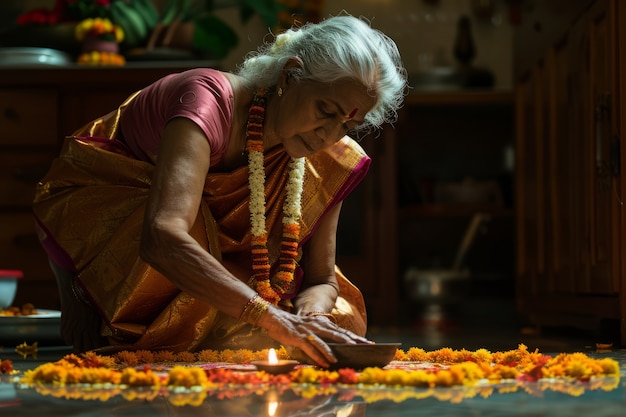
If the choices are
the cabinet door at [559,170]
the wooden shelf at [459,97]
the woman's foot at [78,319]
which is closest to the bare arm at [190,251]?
the woman's foot at [78,319]

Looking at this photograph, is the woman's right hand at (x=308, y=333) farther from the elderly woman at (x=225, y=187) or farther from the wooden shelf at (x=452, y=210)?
the wooden shelf at (x=452, y=210)

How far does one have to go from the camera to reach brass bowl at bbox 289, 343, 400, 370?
5.52ft

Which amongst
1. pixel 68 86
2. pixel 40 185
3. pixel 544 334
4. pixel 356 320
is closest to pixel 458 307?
pixel 544 334

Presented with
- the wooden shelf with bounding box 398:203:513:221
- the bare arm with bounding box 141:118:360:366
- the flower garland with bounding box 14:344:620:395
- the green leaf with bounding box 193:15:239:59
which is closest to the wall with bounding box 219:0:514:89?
the green leaf with bounding box 193:15:239:59

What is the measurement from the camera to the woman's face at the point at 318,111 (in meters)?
2.02

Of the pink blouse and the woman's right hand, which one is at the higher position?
the pink blouse

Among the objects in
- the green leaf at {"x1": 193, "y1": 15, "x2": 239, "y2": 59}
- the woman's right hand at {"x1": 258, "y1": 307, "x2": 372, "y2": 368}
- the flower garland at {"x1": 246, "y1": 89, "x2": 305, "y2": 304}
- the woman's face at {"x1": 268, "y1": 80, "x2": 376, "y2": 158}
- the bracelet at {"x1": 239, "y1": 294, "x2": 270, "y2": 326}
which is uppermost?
the green leaf at {"x1": 193, "y1": 15, "x2": 239, "y2": 59}

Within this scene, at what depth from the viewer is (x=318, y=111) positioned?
2.03 meters

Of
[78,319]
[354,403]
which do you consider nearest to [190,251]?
[354,403]

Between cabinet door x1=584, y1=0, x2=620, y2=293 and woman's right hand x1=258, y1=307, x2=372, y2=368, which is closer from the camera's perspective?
woman's right hand x1=258, y1=307, x2=372, y2=368

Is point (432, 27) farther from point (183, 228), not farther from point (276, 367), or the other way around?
point (276, 367)

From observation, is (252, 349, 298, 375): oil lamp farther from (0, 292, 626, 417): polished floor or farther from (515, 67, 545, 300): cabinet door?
(515, 67, 545, 300): cabinet door

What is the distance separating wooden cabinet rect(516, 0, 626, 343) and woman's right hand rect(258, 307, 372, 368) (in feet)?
3.92

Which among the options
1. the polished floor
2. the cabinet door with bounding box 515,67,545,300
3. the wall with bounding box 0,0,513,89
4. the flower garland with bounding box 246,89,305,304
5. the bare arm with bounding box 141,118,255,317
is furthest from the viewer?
the wall with bounding box 0,0,513,89
